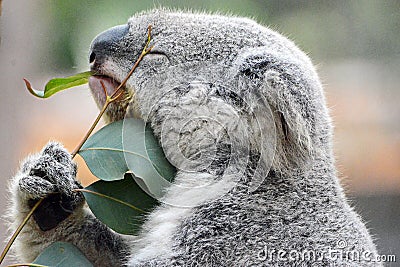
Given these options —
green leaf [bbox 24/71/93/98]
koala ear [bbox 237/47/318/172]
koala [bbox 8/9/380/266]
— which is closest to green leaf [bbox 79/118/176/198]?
koala [bbox 8/9/380/266]

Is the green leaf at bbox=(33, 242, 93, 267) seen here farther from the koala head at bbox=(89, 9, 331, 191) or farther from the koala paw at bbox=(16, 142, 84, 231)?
the koala head at bbox=(89, 9, 331, 191)

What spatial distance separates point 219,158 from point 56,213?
419 mm

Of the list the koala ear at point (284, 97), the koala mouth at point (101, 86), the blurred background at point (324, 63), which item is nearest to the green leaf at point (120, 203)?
the koala mouth at point (101, 86)

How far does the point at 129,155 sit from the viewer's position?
1229mm

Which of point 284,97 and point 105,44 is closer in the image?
point 284,97

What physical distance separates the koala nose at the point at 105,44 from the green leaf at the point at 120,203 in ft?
0.95

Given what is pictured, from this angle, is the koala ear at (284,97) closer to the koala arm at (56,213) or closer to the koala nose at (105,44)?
the koala nose at (105,44)

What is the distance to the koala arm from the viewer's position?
1.24m

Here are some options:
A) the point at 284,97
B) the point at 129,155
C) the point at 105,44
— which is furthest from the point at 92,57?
the point at 284,97

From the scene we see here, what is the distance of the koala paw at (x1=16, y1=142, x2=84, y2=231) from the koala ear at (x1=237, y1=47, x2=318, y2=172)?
43cm

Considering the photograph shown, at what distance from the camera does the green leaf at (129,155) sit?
1.20 m

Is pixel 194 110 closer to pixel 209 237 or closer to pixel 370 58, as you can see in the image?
pixel 209 237

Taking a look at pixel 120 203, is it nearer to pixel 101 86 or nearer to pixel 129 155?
pixel 129 155

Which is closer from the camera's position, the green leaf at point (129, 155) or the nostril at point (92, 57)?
the green leaf at point (129, 155)
